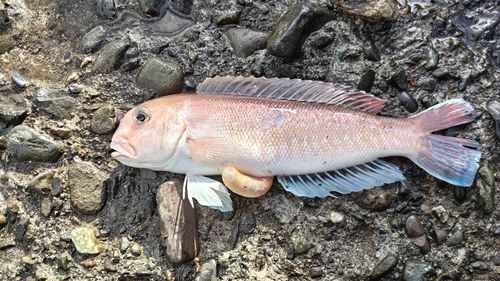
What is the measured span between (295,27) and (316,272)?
6.52ft

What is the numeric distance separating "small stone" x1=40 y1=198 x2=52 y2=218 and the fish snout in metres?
0.81

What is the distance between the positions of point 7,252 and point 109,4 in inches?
93.1

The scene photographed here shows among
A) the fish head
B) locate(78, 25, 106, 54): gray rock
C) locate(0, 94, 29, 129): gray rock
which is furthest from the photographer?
locate(78, 25, 106, 54): gray rock

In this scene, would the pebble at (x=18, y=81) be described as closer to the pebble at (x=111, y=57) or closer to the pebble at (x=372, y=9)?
the pebble at (x=111, y=57)

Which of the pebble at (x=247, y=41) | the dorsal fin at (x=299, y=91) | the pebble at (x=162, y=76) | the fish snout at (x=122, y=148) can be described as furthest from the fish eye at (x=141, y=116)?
the pebble at (x=247, y=41)

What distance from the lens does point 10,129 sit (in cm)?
391

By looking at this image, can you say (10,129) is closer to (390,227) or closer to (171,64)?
(171,64)

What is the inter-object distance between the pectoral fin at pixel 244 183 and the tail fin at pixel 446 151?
3.99ft

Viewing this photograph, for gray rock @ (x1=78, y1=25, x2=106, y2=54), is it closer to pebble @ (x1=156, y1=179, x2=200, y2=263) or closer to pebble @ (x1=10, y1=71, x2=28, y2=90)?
pebble @ (x1=10, y1=71, x2=28, y2=90)

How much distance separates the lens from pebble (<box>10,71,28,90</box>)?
13.1 feet

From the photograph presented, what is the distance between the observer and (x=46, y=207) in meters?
3.78

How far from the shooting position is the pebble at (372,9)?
3.60 metres

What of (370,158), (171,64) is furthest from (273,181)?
(171,64)

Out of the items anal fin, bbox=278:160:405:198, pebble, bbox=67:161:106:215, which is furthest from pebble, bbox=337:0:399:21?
pebble, bbox=67:161:106:215
